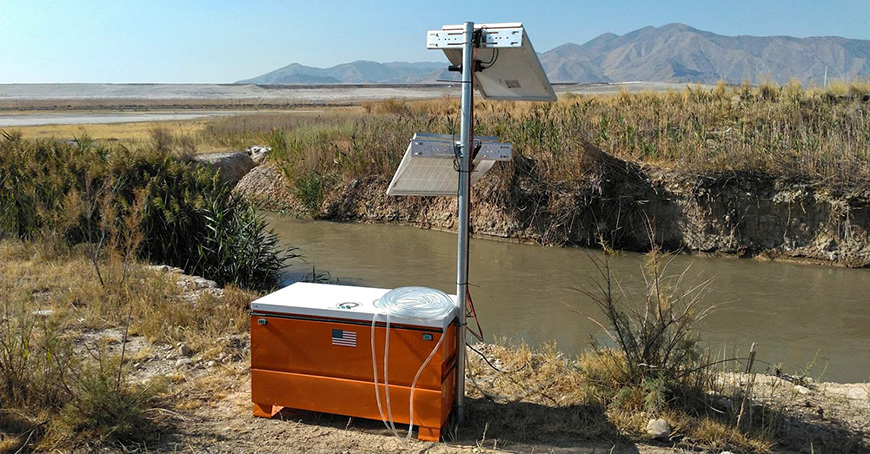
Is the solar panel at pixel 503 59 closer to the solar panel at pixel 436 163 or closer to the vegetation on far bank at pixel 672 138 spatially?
the solar panel at pixel 436 163

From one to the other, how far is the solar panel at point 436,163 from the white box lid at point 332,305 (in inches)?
28.3

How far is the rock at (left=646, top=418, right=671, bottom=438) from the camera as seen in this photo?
13.2 ft

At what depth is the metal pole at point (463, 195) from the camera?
3.89 meters

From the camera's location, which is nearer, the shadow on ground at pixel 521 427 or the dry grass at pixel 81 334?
the dry grass at pixel 81 334

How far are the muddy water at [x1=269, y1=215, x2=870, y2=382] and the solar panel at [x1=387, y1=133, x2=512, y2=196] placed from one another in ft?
5.21

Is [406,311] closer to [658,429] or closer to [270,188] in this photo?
[658,429]

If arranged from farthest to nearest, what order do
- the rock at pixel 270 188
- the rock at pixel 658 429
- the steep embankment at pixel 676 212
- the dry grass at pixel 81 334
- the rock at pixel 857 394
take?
1. the rock at pixel 270 188
2. the steep embankment at pixel 676 212
3. the rock at pixel 857 394
4. the rock at pixel 658 429
5. the dry grass at pixel 81 334

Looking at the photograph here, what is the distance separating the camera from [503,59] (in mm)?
4055

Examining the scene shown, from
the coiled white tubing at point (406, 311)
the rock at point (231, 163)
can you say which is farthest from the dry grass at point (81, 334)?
the rock at point (231, 163)

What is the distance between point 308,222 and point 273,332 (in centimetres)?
1087

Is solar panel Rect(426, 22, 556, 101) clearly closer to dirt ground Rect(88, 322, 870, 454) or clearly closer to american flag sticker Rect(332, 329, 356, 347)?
american flag sticker Rect(332, 329, 356, 347)

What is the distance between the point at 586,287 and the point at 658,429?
5468 mm

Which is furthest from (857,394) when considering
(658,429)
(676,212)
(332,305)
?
(676,212)

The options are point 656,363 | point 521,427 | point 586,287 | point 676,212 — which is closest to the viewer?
point 521,427
